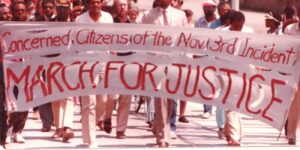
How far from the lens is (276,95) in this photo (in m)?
10.2

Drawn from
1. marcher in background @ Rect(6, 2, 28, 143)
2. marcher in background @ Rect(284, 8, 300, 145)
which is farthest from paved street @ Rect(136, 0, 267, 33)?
marcher in background @ Rect(6, 2, 28, 143)

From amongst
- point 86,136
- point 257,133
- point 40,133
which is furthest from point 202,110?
point 86,136

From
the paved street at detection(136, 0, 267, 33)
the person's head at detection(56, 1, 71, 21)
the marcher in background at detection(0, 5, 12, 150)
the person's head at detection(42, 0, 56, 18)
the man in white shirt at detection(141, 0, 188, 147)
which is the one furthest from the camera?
the paved street at detection(136, 0, 267, 33)

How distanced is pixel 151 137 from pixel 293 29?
2110mm

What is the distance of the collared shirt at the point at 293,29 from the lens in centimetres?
1123

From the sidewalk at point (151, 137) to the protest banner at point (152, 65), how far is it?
35.4 inches

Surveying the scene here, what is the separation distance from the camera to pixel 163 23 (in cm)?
1081

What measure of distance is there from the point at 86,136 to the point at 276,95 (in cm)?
206

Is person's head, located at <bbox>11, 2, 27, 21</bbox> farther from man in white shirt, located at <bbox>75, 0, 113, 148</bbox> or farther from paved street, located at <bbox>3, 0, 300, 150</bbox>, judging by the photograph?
paved street, located at <bbox>3, 0, 300, 150</bbox>

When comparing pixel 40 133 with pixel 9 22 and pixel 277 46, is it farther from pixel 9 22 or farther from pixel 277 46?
pixel 277 46

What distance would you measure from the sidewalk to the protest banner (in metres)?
0.90

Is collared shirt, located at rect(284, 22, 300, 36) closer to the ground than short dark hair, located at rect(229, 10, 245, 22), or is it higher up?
closer to the ground

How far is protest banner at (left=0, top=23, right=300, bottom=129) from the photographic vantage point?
1005 cm

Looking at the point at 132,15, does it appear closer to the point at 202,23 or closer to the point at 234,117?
the point at 202,23
